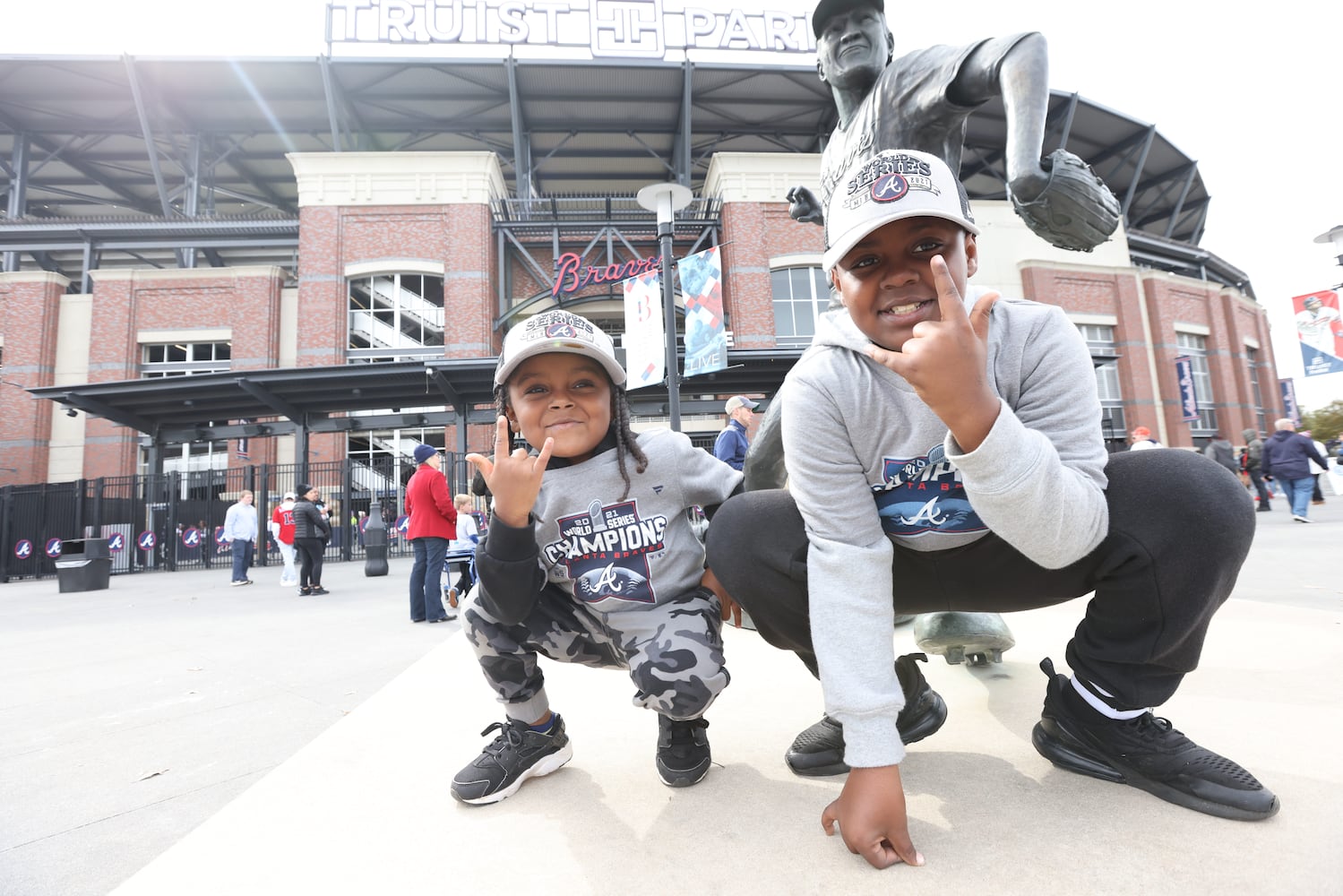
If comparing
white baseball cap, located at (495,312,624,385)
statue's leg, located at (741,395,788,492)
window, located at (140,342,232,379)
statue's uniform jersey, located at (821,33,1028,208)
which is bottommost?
statue's leg, located at (741,395,788,492)

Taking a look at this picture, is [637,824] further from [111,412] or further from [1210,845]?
[111,412]

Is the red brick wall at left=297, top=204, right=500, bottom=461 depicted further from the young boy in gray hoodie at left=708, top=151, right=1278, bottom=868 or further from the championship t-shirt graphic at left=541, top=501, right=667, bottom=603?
the young boy in gray hoodie at left=708, top=151, right=1278, bottom=868

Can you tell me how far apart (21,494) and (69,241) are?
33.5ft

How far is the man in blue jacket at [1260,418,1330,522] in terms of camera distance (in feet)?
29.7

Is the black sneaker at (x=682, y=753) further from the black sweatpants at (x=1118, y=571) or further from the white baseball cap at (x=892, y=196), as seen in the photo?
the white baseball cap at (x=892, y=196)

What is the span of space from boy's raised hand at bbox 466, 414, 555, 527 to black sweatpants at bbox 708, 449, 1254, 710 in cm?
46

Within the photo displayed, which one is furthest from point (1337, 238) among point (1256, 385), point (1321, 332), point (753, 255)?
point (1256, 385)

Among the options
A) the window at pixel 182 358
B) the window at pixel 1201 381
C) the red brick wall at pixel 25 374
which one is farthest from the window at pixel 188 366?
the window at pixel 1201 381

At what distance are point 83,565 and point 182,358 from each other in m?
11.5

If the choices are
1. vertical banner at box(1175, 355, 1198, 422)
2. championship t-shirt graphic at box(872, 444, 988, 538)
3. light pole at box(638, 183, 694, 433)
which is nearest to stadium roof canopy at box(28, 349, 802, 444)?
light pole at box(638, 183, 694, 433)

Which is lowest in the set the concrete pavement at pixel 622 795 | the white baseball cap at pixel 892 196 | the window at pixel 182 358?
the concrete pavement at pixel 622 795

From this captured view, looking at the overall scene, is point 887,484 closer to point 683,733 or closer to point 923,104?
point 683,733

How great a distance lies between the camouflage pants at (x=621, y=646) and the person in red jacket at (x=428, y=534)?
4.24 metres

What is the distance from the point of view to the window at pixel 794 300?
1853cm
